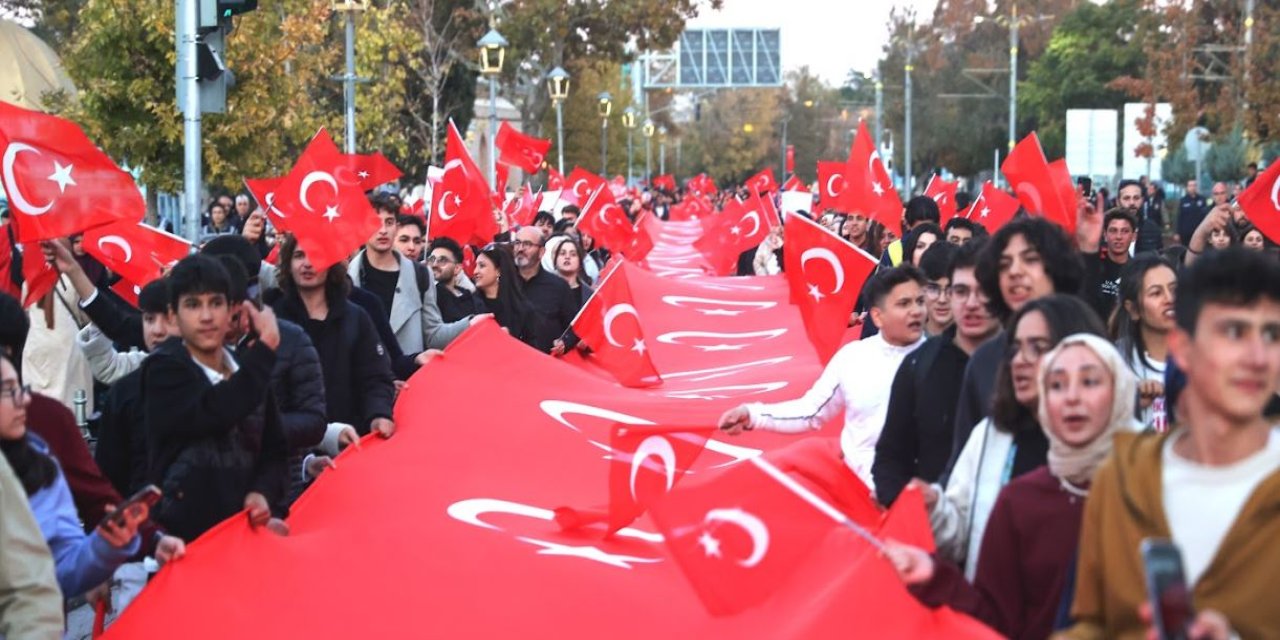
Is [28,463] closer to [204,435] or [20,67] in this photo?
[204,435]

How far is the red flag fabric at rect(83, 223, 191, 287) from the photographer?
37.3 ft

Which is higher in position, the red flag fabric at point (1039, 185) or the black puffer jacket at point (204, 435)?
the red flag fabric at point (1039, 185)

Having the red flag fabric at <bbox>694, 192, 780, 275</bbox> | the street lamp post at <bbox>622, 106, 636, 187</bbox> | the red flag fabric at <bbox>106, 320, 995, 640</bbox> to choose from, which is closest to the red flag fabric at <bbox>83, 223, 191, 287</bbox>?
the red flag fabric at <bbox>106, 320, 995, 640</bbox>

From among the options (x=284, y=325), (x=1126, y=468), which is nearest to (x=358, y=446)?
(x=284, y=325)

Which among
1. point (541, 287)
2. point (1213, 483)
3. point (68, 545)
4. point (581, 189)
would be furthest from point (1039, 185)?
point (581, 189)

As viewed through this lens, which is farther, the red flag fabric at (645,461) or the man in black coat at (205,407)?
the red flag fabric at (645,461)

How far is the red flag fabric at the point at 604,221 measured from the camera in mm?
25562

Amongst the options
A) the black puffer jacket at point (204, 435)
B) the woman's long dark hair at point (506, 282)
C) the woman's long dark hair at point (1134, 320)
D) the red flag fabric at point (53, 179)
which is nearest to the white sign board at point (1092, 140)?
the woman's long dark hair at point (506, 282)

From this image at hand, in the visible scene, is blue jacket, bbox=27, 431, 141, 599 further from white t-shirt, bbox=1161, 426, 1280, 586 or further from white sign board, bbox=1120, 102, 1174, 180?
white sign board, bbox=1120, 102, 1174, 180

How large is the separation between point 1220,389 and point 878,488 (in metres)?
3.07

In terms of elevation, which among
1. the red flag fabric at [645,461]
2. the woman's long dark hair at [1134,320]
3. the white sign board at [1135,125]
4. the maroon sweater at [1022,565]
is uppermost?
the white sign board at [1135,125]

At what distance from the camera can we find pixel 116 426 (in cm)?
740

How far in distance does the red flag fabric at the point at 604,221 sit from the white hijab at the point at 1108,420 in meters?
20.2

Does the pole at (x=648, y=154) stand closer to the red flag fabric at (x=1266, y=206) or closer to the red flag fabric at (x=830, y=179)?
the red flag fabric at (x=830, y=179)
